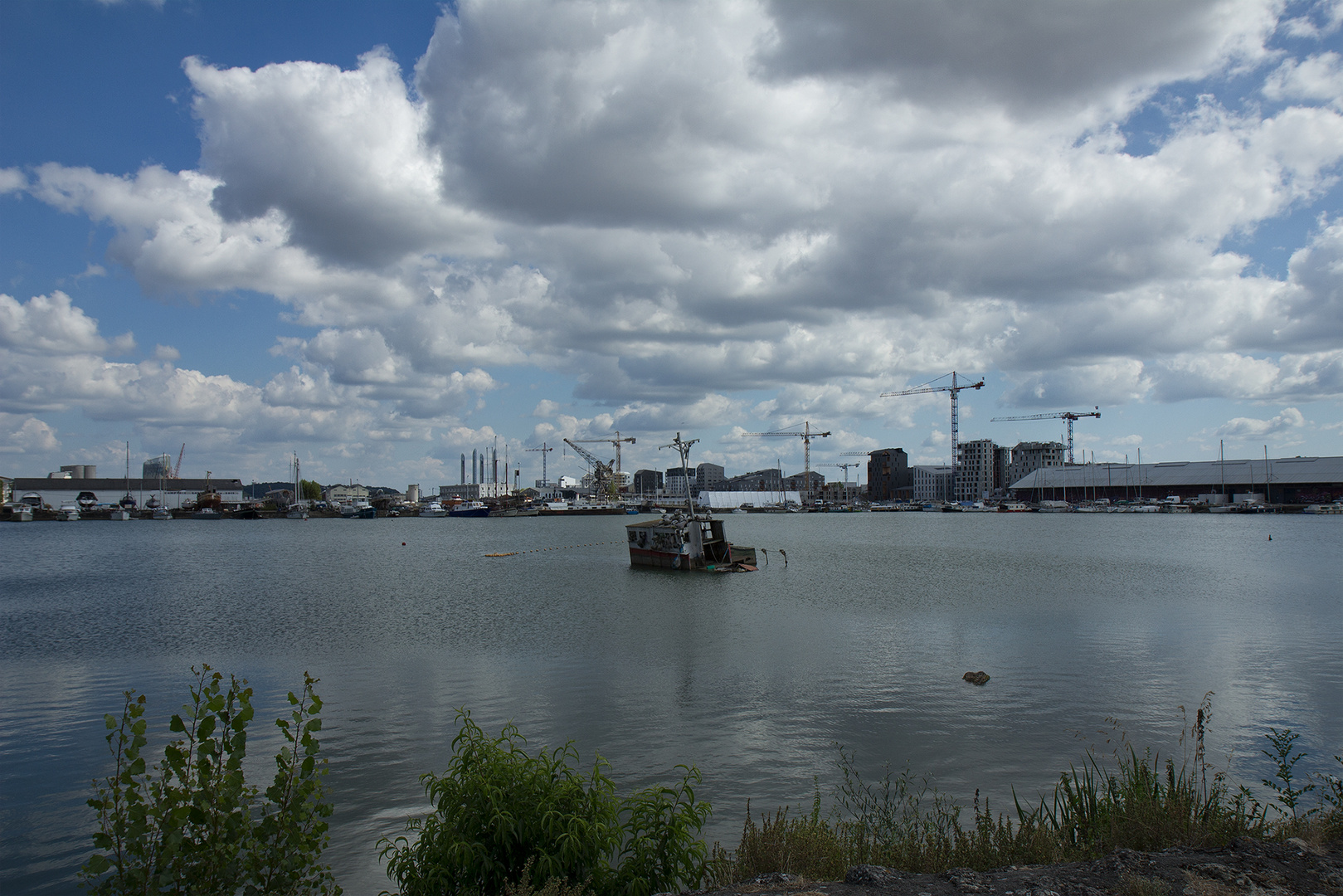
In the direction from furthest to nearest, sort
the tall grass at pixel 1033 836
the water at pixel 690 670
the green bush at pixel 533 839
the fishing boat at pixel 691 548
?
the fishing boat at pixel 691 548 < the water at pixel 690 670 < the tall grass at pixel 1033 836 < the green bush at pixel 533 839

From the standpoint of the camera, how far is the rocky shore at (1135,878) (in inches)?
284

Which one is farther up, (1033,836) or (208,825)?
(208,825)

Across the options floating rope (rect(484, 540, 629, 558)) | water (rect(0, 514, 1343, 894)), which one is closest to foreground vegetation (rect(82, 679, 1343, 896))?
water (rect(0, 514, 1343, 894))

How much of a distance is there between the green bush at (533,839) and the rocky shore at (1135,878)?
993mm

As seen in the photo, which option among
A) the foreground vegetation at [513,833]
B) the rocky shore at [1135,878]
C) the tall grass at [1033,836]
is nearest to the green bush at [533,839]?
the foreground vegetation at [513,833]

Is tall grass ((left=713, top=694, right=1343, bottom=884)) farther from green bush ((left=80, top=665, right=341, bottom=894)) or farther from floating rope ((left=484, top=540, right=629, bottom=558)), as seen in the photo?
floating rope ((left=484, top=540, right=629, bottom=558))

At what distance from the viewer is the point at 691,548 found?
61.7 m

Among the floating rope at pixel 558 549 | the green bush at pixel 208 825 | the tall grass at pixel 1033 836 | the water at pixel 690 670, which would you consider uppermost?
the green bush at pixel 208 825

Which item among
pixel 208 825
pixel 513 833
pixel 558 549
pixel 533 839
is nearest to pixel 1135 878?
pixel 533 839

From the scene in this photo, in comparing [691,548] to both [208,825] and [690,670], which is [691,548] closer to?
[690,670]

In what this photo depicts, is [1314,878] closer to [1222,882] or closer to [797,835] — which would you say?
[1222,882]

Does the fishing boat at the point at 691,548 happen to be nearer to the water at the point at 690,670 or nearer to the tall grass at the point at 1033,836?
the water at the point at 690,670

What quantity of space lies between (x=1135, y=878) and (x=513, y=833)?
240 inches

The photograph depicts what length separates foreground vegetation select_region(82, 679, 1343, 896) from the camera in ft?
21.8
